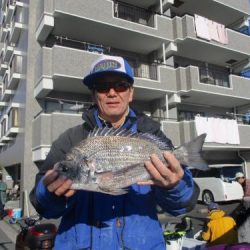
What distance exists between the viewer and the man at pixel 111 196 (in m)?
1.97

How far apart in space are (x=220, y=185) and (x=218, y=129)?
2941 mm

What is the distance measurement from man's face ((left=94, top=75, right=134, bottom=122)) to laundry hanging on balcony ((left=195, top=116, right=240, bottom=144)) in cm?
1387

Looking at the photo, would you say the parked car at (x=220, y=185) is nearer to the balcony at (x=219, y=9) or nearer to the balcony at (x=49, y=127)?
the balcony at (x=49, y=127)

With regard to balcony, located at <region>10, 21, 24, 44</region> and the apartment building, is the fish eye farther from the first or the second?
balcony, located at <region>10, 21, 24, 44</region>

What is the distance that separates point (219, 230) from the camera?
18.2 feet

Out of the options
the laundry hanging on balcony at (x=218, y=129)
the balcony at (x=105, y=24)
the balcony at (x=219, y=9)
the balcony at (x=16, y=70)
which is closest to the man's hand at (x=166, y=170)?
the balcony at (x=105, y=24)

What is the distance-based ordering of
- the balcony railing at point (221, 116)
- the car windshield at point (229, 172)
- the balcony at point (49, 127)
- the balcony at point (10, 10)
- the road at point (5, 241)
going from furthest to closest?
1. the balcony at point (10, 10)
2. the balcony railing at point (221, 116)
3. the car windshield at point (229, 172)
4. the balcony at point (49, 127)
5. the road at point (5, 241)

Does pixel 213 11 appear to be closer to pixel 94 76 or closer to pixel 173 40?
pixel 173 40

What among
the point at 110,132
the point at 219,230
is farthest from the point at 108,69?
the point at 219,230

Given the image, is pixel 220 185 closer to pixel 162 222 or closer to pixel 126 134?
pixel 162 222

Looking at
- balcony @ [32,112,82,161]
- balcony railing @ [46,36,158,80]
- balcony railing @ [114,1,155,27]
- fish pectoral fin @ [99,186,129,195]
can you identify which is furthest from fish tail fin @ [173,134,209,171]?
balcony railing @ [114,1,155,27]

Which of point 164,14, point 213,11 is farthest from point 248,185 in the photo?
point 213,11

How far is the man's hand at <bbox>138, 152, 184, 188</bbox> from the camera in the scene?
1937 mm

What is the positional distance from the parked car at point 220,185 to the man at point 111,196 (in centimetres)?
1428
